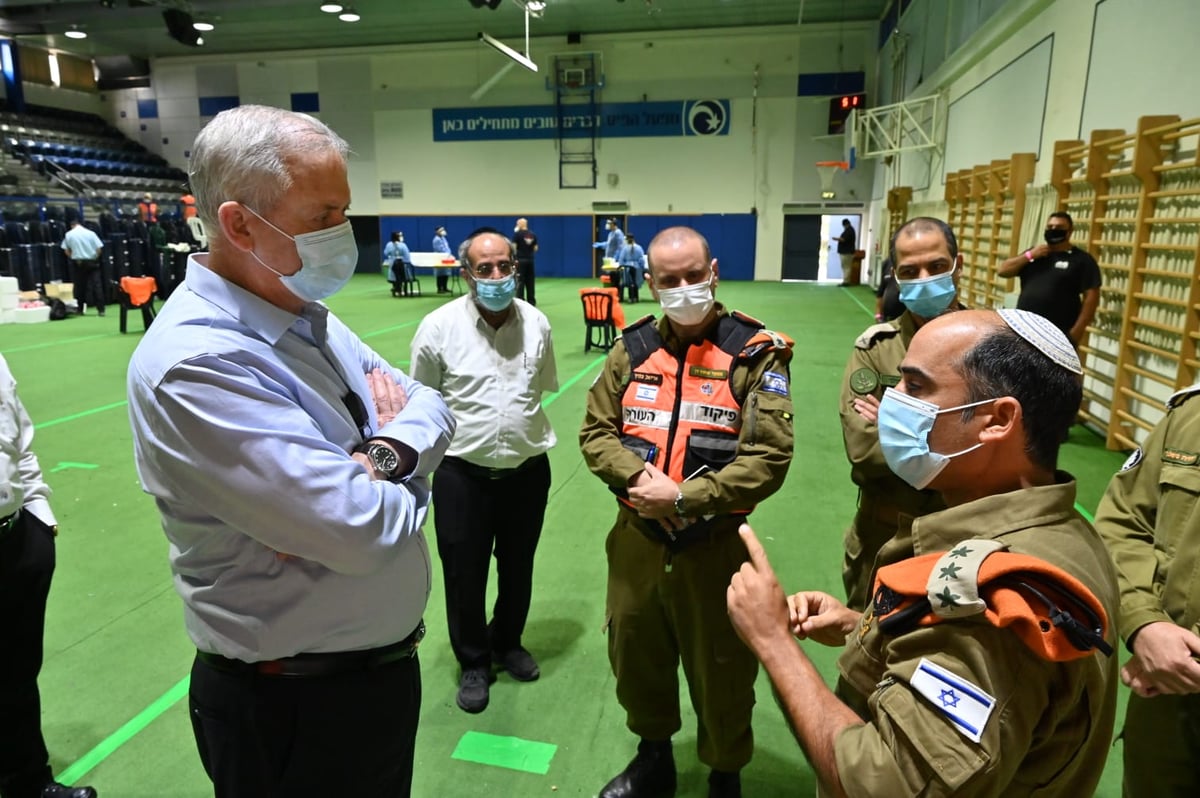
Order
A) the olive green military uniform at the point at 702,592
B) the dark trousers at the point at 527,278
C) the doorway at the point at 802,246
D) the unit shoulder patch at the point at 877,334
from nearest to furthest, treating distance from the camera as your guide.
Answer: the olive green military uniform at the point at 702,592, the unit shoulder patch at the point at 877,334, the dark trousers at the point at 527,278, the doorway at the point at 802,246

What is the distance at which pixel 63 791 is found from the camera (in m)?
2.29

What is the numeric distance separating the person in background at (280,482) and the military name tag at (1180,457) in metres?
1.87

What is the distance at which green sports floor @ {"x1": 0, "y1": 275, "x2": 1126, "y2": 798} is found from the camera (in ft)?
8.44

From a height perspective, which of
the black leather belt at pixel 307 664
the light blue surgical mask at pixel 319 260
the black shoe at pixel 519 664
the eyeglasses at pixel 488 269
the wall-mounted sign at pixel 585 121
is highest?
the wall-mounted sign at pixel 585 121

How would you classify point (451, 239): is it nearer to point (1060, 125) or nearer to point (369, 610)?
point (1060, 125)

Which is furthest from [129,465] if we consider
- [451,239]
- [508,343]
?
[451,239]

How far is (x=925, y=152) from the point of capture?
14.4 meters

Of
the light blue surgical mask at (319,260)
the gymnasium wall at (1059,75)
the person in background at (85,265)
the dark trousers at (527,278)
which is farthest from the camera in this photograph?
the person in background at (85,265)

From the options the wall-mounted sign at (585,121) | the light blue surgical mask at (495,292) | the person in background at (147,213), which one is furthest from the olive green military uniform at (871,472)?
the wall-mounted sign at (585,121)

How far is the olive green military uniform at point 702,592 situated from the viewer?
2232mm

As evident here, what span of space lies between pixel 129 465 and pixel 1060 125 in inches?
386

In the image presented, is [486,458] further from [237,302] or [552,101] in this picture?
[552,101]

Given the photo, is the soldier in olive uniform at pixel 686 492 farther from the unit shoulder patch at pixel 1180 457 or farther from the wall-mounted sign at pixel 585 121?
the wall-mounted sign at pixel 585 121

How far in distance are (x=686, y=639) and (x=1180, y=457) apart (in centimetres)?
146
